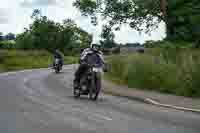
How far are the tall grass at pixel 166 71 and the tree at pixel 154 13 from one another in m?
21.3

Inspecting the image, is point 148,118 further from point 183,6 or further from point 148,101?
point 183,6

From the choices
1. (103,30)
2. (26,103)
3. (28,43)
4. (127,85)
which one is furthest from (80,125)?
(28,43)

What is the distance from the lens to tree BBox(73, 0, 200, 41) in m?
46.5

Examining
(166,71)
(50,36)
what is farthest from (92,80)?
(50,36)

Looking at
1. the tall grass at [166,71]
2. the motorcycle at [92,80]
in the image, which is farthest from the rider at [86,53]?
the tall grass at [166,71]

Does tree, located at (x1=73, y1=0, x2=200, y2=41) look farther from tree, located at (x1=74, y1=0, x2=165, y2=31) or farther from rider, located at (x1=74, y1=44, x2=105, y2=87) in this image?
rider, located at (x1=74, y1=44, x2=105, y2=87)

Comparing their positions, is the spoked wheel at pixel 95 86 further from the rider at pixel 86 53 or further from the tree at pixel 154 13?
the tree at pixel 154 13

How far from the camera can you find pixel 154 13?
53.6 metres

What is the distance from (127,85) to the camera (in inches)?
898

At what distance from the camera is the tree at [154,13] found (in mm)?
46500

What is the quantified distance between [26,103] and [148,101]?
12.2 feet

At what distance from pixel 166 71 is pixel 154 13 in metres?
33.9

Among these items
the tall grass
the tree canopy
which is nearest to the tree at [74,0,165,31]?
the tall grass

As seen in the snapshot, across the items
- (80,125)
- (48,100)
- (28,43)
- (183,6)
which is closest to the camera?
(80,125)
